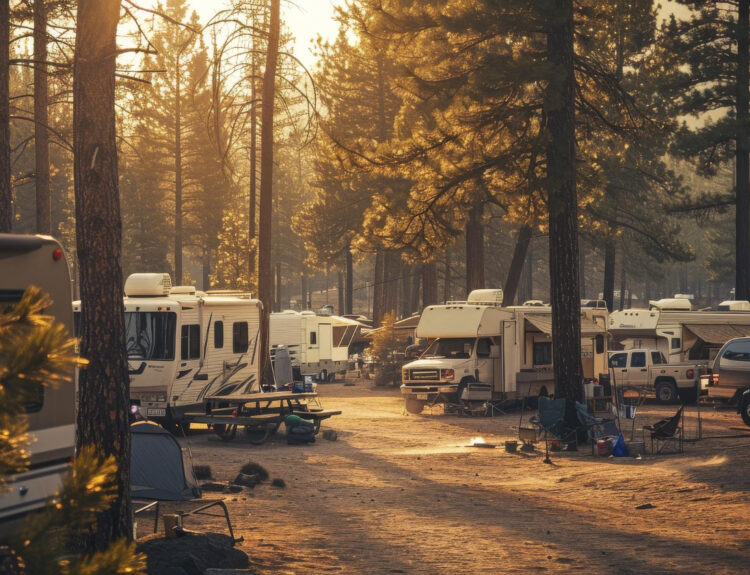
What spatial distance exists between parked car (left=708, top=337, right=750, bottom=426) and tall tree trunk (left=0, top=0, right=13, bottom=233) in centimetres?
1657

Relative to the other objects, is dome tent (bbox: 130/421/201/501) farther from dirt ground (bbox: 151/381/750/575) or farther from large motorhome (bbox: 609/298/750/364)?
large motorhome (bbox: 609/298/750/364)

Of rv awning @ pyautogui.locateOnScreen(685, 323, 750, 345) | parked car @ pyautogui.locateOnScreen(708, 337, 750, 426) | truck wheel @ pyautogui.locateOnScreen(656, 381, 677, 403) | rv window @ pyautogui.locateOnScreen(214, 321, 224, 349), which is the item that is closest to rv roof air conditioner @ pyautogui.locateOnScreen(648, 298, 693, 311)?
rv awning @ pyautogui.locateOnScreen(685, 323, 750, 345)

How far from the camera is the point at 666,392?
32.1 meters

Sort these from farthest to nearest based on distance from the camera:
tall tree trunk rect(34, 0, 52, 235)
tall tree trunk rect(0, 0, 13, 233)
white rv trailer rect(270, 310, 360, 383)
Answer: white rv trailer rect(270, 310, 360, 383) → tall tree trunk rect(34, 0, 52, 235) → tall tree trunk rect(0, 0, 13, 233)

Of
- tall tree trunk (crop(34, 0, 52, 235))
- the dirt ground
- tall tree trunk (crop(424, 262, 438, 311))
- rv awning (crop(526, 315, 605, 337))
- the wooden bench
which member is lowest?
the dirt ground

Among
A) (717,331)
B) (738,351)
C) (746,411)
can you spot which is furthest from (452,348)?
(717,331)

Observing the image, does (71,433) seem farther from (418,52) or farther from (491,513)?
(418,52)

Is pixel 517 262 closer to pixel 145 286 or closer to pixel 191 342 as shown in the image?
pixel 145 286

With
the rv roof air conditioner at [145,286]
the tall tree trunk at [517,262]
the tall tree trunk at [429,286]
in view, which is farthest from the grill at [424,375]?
the tall tree trunk at [429,286]

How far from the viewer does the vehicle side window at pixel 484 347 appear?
2875 cm

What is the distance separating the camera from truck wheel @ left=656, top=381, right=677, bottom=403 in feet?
105

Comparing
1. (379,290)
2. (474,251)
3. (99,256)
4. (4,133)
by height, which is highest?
(474,251)

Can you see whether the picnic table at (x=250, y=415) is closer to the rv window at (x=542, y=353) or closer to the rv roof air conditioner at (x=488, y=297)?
the rv window at (x=542, y=353)

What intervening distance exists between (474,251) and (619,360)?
8.90 m
